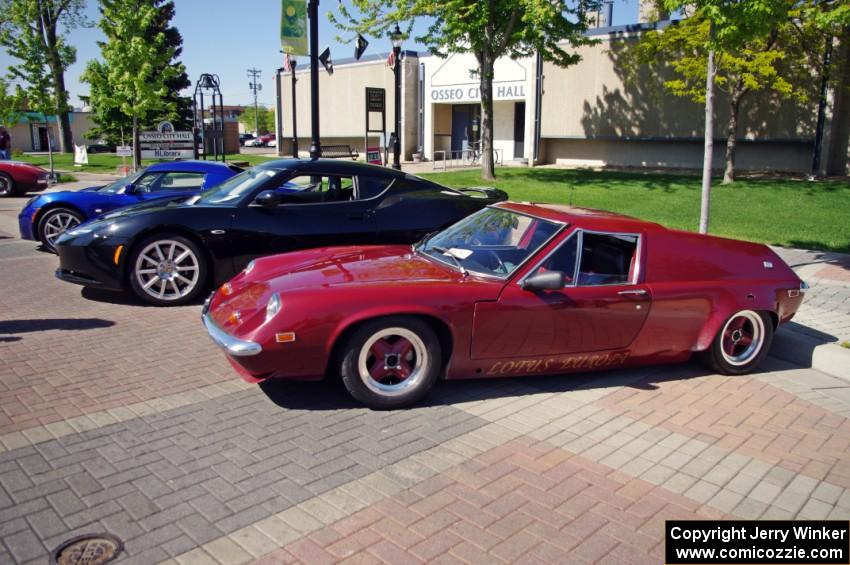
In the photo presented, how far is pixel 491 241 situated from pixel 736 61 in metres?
14.6

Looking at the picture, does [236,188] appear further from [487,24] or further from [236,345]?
[487,24]

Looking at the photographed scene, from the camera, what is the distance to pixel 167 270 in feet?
23.8

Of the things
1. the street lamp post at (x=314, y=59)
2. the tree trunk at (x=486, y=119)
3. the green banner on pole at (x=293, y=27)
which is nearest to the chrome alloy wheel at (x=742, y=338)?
the street lamp post at (x=314, y=59)

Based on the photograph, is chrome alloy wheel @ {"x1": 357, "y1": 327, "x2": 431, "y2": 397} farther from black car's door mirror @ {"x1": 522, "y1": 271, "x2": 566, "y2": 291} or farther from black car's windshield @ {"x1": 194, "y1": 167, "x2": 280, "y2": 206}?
black car's windshield @ {"x1": 194, "y1": 167, "x2": 280, "y2": 206}

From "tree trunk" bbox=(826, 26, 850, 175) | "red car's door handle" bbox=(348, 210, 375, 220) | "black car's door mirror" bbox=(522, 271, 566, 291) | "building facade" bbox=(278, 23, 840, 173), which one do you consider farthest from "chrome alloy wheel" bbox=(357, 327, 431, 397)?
"tree trunk" bbox=(826, 26, 850, 175)

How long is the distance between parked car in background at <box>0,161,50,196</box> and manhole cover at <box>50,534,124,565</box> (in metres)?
19.4

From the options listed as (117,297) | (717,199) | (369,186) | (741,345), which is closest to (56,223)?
(117,297)

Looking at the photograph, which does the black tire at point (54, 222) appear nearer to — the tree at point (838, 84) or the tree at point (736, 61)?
the tree at point (736, 61)

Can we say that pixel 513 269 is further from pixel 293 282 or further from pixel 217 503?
pixel 217 503

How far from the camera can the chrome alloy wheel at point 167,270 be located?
7152 mm

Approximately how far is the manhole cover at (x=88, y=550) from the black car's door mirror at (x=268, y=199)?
4.60 m

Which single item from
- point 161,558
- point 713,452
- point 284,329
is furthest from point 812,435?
point 161,558

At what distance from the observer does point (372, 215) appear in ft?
25.4

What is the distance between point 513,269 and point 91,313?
4455mm
